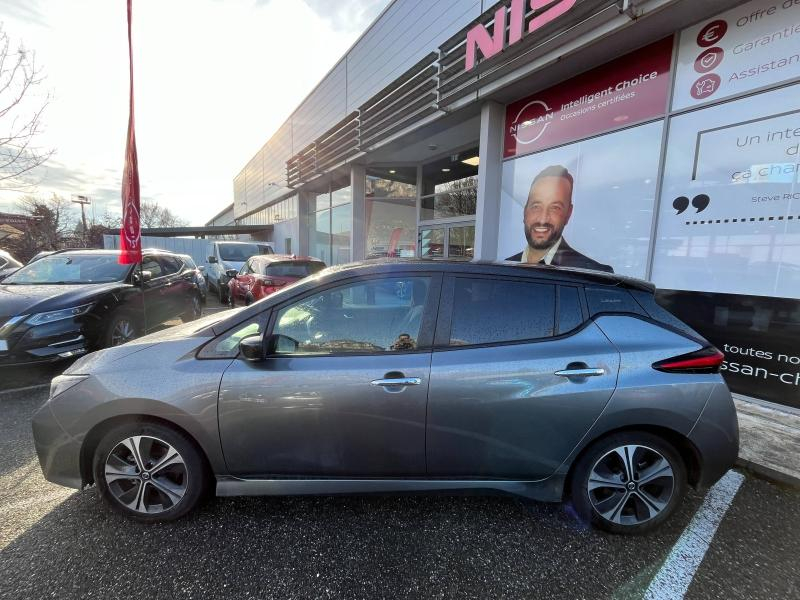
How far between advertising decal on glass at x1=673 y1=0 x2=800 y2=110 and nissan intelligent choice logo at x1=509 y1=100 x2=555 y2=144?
197 centimetres

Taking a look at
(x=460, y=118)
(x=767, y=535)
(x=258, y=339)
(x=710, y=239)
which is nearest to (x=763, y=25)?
(x=710, y=239)

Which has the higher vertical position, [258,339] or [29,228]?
[29,228]

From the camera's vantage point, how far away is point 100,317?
4.78 meters

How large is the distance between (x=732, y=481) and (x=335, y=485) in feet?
10.0

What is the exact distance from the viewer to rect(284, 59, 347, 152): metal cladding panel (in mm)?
13102

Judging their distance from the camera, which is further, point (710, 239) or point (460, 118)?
point (460, 118)

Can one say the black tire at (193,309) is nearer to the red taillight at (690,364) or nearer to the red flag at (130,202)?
the red flag at (130,202)

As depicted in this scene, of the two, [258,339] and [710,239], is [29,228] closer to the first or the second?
[258,339]

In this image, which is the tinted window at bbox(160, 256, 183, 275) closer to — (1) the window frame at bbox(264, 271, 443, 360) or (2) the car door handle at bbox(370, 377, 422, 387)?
(1) the window frame at bbox(264, 271, 443, 360)

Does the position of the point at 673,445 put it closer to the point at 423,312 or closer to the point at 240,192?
the point at 423,312

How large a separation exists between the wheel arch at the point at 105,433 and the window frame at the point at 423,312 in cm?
70

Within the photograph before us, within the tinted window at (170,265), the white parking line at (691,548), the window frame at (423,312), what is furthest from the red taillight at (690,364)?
the tinted window at (170,265)

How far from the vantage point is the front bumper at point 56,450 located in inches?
85.0

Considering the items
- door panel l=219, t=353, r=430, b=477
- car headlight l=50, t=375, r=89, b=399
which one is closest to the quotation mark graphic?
door panel l=219, t=353, r=430, b=477
